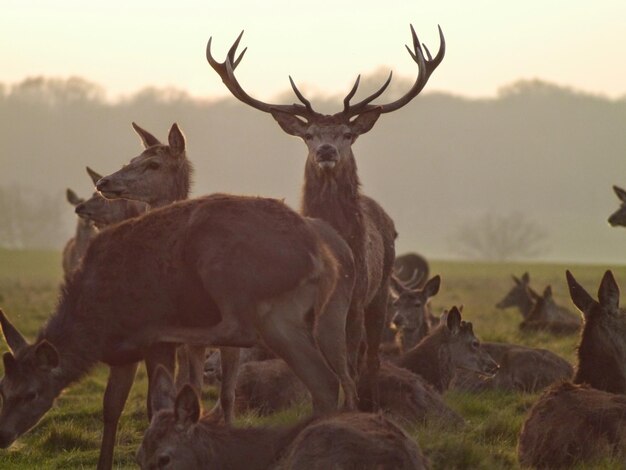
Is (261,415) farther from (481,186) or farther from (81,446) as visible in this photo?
(481,186)

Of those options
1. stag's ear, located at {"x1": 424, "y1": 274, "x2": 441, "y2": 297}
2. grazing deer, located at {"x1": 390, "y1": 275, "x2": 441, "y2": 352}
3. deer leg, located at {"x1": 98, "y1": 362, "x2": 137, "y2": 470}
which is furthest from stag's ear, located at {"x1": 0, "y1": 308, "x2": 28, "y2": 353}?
stag's ear, located at {"x1": 424, "y1": 274, "x2": 441, "y2": 297}

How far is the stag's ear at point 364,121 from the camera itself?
448 inches

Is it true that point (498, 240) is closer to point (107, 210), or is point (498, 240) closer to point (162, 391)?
point (107, 210)

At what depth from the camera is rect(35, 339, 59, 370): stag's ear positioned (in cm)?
859

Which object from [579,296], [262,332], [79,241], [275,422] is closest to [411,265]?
[79,241]

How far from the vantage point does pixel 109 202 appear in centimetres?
1402

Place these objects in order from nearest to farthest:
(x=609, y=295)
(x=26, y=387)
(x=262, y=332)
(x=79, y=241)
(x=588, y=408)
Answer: (x=262, y=332) → (x=26, y=387) → (x=588, y=408) → (x=609, y=295) → (x=79, y=241)

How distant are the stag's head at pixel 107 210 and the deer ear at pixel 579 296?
5.37 metres

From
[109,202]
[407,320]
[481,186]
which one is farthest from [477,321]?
[481,186]

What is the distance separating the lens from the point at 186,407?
764 centimetres

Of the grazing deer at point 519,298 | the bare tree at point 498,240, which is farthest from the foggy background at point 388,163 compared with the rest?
the grazing deer at point 519,298

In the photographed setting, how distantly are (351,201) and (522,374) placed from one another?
3.61 metres

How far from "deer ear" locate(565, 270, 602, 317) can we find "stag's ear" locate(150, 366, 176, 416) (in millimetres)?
3542

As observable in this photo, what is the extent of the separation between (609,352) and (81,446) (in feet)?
14.3
